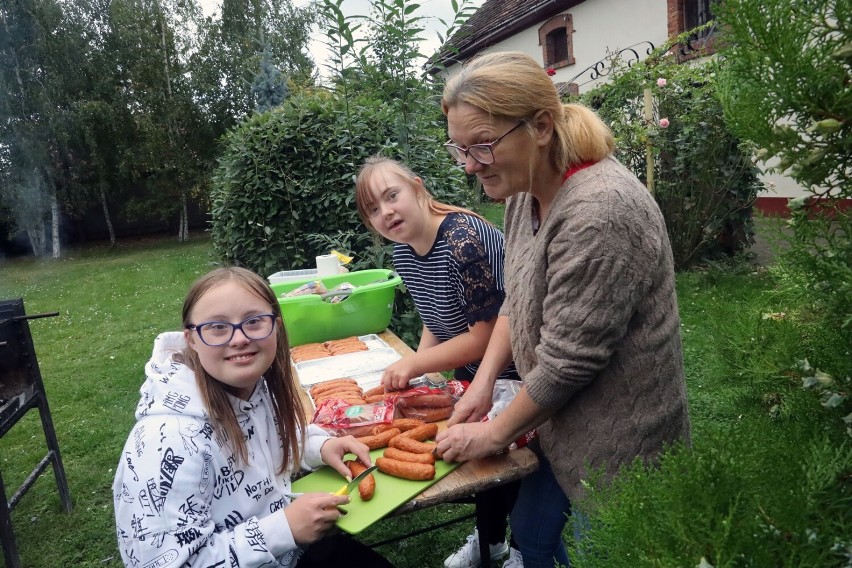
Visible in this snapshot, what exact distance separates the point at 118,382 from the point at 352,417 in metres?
5.48

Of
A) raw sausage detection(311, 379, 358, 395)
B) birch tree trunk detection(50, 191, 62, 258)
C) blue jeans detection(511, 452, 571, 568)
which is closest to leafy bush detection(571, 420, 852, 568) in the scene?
blue jeans detection(511, 452, 571, 568)

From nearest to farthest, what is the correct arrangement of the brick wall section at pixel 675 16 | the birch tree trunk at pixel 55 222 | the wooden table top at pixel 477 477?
the wooden table top at pixel 477 477
the brick wall section at pixel 675 16
the birch tree trunk at pixel 55 222

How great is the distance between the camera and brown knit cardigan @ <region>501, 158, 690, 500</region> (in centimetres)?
142

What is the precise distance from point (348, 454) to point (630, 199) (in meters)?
1.12

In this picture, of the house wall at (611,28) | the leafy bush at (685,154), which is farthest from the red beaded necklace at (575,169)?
the house wall at (611,28)

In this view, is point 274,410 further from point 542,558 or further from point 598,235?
point 598,235

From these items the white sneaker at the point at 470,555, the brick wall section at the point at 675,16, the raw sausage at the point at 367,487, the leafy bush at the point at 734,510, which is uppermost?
the brick wall section at the point at 675,16

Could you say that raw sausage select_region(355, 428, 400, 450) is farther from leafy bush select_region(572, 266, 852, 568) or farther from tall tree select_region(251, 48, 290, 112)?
tall tree select_region(251, 48, 290, 112)

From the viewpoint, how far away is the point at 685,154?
23.9ft

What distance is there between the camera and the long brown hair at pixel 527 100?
1.53 m

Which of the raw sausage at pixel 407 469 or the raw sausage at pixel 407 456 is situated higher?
the raw sausage at pixel 407 456

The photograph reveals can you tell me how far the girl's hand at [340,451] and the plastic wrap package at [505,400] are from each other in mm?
396

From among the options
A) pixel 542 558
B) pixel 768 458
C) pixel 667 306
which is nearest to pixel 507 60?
pixel 667 306

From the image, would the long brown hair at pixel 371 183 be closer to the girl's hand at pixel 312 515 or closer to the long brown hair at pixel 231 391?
the long brown hair at pixel 231 391
